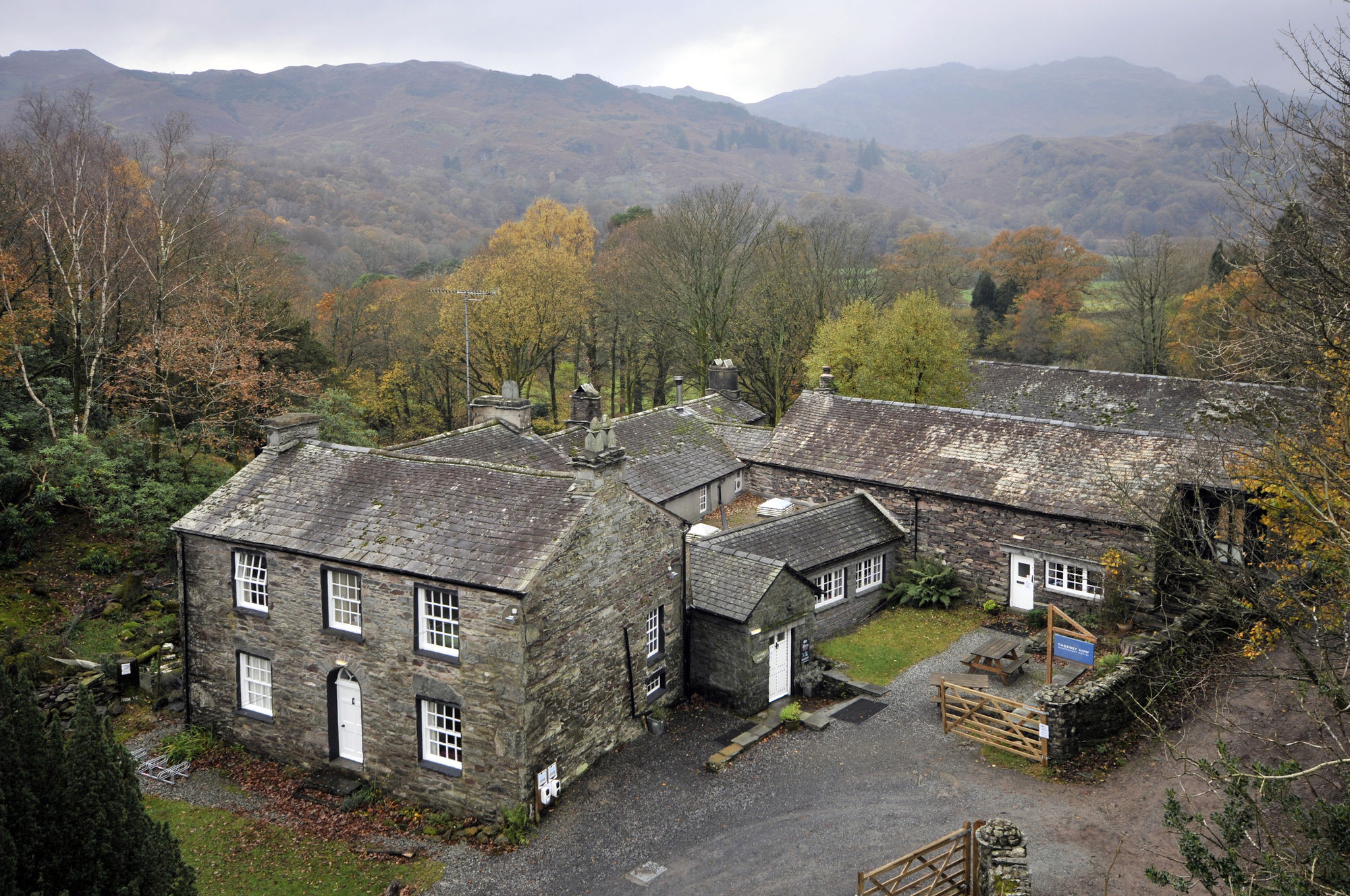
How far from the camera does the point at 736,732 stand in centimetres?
2017

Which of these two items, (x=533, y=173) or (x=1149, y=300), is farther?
(x=533, y=173)

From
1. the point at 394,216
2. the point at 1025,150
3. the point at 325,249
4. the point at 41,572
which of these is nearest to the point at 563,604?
the point at 41,572

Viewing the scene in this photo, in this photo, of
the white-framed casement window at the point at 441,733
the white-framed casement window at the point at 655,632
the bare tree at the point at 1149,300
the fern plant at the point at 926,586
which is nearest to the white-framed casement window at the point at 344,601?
the white-framed casement window at the point at 441,733

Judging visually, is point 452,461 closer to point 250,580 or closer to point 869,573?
point 250,580

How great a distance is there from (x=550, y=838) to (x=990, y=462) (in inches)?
737

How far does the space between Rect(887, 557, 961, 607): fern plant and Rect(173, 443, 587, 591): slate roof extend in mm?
13828

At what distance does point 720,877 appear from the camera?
50.6 ft

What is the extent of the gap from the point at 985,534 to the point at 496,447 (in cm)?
1582

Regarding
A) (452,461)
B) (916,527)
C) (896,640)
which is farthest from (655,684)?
(916,527)

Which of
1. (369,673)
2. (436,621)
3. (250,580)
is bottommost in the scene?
(369,673)

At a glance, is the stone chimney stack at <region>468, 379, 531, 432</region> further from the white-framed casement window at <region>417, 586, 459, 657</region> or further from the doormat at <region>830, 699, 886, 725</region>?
the doormat at <region>830, 699, 886, 725</region>

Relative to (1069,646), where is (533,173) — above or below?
above

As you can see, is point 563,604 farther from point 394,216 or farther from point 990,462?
point 394,216

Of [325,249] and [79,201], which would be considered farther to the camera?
[325,249]
